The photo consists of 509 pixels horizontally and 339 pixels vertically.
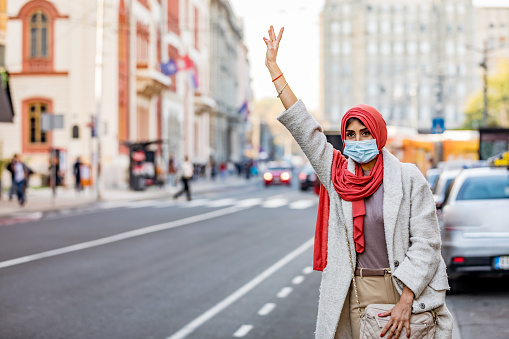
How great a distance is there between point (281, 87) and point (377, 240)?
2.77 ft

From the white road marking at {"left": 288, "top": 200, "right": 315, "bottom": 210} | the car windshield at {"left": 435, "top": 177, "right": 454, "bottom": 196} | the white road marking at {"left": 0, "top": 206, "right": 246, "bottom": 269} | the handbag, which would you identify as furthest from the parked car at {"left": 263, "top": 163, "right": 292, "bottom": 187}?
the handbag

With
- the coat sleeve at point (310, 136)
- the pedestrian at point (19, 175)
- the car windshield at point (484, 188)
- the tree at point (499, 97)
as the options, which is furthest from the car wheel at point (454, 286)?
the tree at point (499, 97)

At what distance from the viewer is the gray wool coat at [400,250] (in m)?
3.60

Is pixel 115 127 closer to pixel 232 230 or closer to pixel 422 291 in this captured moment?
pixel 232 230

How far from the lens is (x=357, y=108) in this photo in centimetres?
376

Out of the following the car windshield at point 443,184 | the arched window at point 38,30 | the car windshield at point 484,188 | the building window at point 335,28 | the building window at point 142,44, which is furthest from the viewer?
the building window at point 335,28

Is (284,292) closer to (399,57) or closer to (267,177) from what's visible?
(267,177)

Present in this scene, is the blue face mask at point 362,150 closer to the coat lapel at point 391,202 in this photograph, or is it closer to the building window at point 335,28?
the coat lapel at point 391,202

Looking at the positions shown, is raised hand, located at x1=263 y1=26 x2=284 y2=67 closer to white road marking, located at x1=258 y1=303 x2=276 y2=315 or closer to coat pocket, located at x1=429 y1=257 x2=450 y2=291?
coat pocket, located at x1=429 y1=257 x2=450 y2=291

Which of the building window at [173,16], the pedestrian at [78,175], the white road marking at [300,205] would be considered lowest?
the white road marking at [300,205]

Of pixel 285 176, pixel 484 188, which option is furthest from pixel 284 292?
pixel 285 176

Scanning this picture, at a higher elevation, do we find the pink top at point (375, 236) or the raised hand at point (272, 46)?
the raised hand at point (272, 46)

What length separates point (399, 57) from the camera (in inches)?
5022

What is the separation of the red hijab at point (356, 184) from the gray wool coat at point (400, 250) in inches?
1.3
